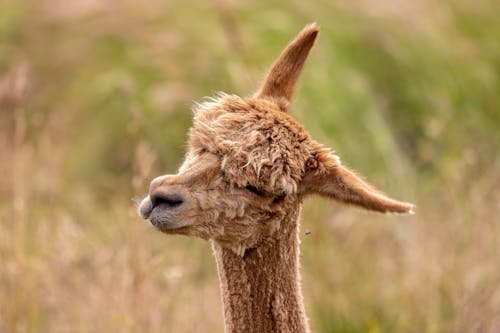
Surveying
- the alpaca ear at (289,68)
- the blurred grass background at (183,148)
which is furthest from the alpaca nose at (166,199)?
the blurred grass background at (183,148)

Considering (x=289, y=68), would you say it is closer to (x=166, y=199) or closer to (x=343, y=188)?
(x=343, y=188)

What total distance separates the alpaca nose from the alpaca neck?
35 cm

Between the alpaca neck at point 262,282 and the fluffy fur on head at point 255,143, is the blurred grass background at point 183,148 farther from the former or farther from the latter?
the fluffy fur on head at point 255,143

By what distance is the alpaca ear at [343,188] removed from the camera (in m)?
3.84

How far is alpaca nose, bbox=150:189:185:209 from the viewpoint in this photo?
3764mm

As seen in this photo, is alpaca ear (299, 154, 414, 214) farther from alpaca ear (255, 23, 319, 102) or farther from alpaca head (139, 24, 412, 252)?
alpaca ear (255, 23, 319, 102)

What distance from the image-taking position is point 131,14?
11.2 metres

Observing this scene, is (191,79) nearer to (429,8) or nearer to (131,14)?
(131,14)

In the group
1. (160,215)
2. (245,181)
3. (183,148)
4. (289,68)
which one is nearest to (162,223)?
(160,215)

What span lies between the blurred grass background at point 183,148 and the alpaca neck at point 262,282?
1.22 meters

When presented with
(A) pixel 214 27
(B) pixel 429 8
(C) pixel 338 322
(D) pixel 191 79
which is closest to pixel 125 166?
(D) pixel 191 79

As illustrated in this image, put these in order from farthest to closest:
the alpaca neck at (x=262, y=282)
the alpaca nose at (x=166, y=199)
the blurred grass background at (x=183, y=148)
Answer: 1. the blurred grass background at (x=183, y=148)
2. the alpaca neck at (x=262, y=282)
3. the alpaca nose at (x=166, y=199)

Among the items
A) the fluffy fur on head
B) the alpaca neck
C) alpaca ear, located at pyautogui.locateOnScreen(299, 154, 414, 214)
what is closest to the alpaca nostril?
the fluffy fur on head

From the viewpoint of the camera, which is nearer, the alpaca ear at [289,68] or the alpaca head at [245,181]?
the alpaca head at [245,181]
